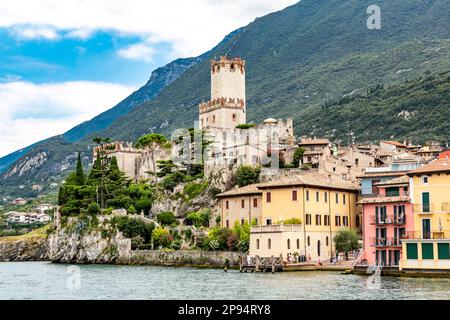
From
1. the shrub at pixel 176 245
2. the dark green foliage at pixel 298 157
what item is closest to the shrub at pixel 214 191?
the shrub at pixel 176 245

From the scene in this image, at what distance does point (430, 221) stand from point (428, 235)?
1078 millimetres

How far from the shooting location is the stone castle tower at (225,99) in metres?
113

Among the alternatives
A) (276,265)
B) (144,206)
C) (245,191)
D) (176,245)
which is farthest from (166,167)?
(276,265)

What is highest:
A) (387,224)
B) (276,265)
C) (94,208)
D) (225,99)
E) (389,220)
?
(225,99)

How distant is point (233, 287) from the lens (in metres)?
45.1

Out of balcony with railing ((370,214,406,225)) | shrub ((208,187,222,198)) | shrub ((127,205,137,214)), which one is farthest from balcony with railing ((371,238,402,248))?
shrub ((127,205,137,214))

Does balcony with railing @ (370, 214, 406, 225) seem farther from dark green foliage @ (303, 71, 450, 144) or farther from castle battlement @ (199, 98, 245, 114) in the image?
dark green foliage @ (303, 71, 450, 144)

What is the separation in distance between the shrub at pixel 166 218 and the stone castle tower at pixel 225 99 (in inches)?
1056

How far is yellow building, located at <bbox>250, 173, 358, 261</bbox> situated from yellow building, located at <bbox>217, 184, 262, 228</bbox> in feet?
13.0

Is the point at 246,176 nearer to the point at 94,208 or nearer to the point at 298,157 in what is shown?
the point at 298,157

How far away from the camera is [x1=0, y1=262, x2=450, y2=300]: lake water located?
38906 mm

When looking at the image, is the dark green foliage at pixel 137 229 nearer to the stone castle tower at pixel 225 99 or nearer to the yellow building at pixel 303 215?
the yellow building at pixel 303 215

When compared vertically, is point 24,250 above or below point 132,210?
below

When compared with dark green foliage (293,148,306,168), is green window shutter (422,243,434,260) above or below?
below
